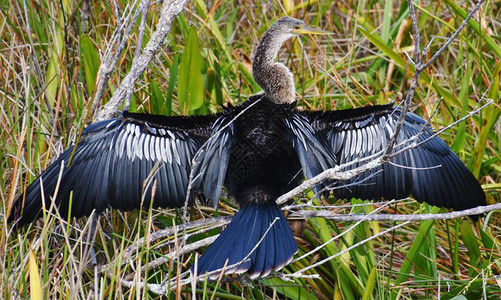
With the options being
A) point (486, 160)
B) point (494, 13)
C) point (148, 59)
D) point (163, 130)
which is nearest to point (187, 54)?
point (148, 59)

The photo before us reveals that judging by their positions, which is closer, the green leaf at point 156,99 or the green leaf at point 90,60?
the green leaf at point 90,60

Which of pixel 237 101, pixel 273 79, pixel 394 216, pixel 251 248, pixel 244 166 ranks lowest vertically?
pixel 251 248

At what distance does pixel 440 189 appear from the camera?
281 centimetres

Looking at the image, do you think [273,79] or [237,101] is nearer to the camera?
[273,79]

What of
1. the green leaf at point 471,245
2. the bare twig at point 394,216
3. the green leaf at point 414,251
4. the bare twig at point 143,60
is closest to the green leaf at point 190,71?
the bare twig at point 143,60

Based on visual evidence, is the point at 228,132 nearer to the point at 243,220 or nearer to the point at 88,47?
the point at 243,220

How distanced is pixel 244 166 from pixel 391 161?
1.98 ft

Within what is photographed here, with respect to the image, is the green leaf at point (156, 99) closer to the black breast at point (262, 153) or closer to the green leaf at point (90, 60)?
the green leaf at point (90, 60)

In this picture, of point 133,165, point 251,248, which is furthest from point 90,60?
point 251,248

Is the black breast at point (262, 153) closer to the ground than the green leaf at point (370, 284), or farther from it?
farther from it

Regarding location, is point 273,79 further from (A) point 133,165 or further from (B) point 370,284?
(B) point 370,284

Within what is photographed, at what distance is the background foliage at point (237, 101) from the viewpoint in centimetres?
260

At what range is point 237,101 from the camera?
142 inches

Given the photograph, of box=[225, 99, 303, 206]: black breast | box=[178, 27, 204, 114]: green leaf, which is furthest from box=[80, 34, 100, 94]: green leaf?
box=[225, 99, 303, 206]: black breast
